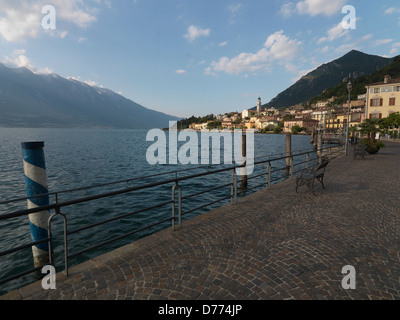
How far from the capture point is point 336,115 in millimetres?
109750

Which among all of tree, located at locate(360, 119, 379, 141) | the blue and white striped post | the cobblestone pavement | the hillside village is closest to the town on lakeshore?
the hillside village

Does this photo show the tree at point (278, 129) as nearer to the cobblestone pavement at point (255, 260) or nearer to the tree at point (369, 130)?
the tree at point (369, 130)

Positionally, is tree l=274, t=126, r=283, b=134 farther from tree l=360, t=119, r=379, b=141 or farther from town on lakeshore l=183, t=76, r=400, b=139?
tree l=360, t=119, r=379, b=141

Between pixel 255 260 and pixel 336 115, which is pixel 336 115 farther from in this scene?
pixel 255 260

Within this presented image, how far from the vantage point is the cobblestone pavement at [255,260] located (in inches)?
118

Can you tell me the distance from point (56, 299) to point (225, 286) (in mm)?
2233

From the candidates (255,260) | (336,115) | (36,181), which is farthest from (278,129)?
(36,181)

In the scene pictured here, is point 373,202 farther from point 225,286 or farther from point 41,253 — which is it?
point 41,253

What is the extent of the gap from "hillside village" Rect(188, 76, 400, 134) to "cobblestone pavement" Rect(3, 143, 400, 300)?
1728 centimetres

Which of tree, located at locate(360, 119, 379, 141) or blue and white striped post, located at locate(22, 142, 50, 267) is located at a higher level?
tree, located at locate(360, 119, 379, 141)

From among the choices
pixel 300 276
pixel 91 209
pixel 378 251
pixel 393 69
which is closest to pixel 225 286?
pixel 300 276

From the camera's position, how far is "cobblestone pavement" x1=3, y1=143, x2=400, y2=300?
3008 mm

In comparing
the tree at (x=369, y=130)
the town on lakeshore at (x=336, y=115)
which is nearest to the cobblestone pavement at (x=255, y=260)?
the town on lakeshore at (x=336, y=115)

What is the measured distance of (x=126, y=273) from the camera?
3404 millimetres
